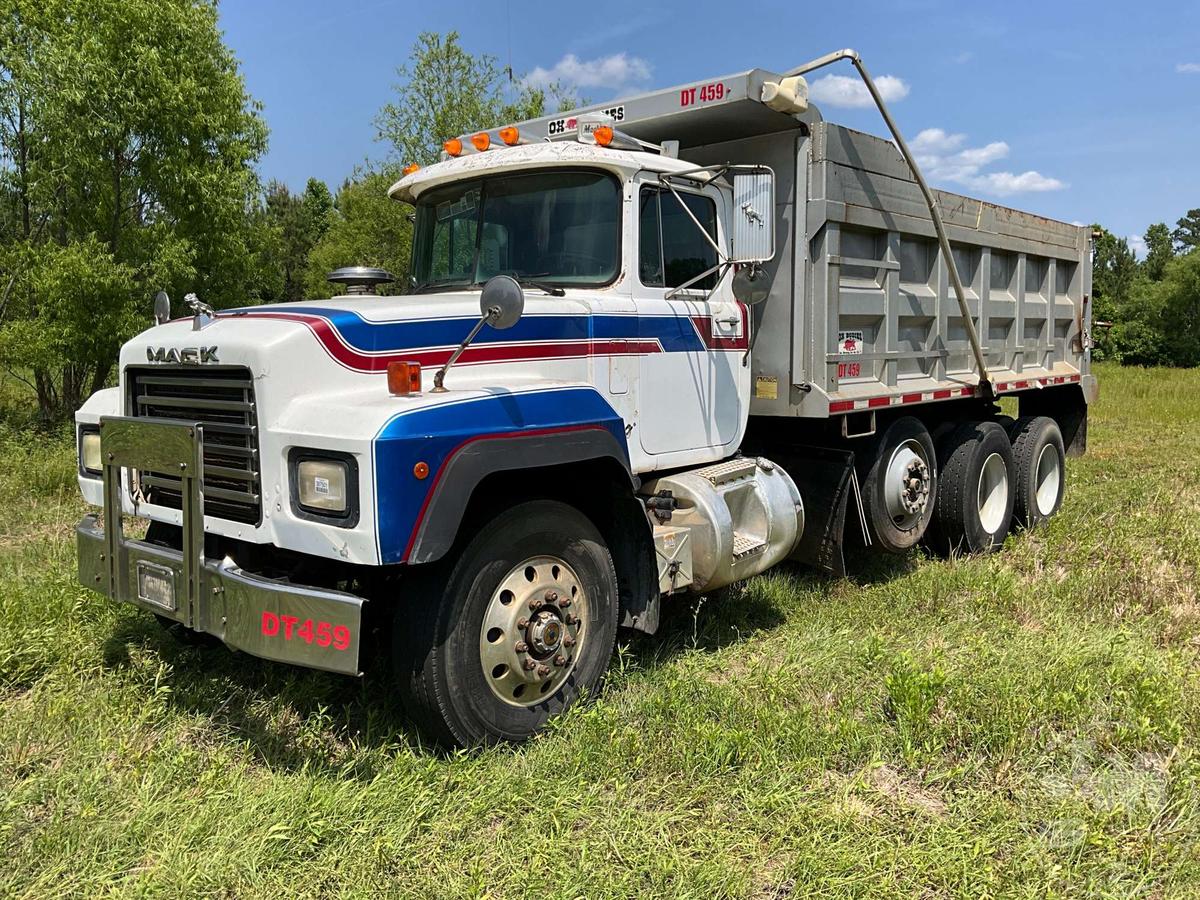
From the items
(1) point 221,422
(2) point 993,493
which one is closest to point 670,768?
(1) point 221,422

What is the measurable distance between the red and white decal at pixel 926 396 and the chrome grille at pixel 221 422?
348 centimetres

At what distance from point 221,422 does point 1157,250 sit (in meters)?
69.9

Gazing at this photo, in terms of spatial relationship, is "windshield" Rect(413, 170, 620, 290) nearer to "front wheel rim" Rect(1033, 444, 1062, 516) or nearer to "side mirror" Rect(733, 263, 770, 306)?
"side mirror" Rect(733, 263, 770, 306)

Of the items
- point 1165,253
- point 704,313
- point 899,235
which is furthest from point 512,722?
point 1165,253

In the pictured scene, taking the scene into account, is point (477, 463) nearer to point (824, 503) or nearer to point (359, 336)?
point (359, 336)

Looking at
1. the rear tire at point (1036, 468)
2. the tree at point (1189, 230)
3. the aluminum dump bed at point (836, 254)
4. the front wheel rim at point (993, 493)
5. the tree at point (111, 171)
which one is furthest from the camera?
Answer: the tree at point (1189, 230)

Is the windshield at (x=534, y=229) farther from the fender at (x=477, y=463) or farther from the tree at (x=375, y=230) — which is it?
the tree at (x=375, y=230)

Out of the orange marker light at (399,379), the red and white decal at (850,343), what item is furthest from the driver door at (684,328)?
the orange marker light at (399,379)

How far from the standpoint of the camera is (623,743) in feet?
12.3

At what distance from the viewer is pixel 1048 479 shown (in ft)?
28.7

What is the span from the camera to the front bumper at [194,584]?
322cm

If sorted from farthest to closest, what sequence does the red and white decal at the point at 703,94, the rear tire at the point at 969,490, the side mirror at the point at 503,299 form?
the rear tire at the point at 969,490 → the red and white decal at the point at 703,94 → the side mirror at the point at 503,299

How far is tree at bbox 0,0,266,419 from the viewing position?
34.6 ft

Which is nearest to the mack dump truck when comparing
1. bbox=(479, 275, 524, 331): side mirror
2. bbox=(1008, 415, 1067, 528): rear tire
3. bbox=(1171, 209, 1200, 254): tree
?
bbox=(479, 275, 524, 331): side mirror
